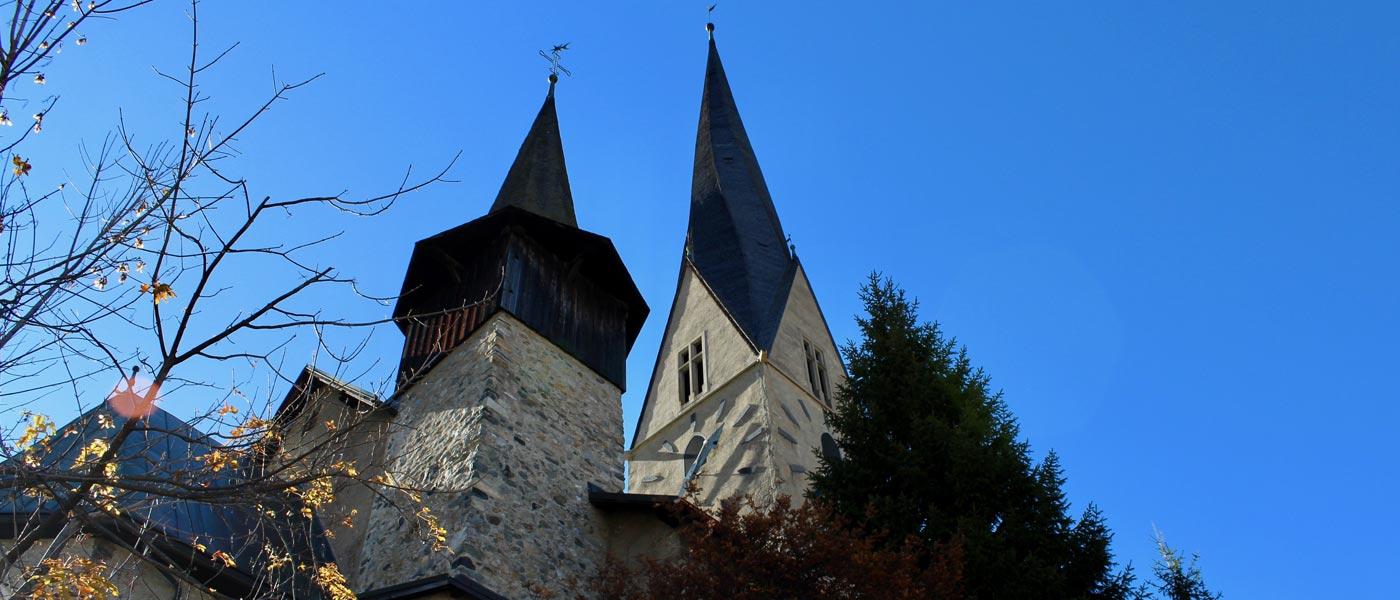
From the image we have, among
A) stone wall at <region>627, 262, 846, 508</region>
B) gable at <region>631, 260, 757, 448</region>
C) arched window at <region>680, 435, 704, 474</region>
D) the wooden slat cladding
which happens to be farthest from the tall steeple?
gable at <region>631, 260, 757, 448</region>

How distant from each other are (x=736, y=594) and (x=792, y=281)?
13.6 meters

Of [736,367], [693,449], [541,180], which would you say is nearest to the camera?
[541,180]

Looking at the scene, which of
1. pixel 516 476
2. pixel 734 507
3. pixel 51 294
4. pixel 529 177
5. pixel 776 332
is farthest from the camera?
pixel 776 332

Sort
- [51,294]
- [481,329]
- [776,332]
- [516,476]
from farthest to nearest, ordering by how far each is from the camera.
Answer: [776,332] → [481,329] → [516,476] → [51,294]

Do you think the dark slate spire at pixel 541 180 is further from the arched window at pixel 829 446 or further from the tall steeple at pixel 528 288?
the arched window at pixel 829 446

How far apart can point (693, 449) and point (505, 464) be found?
7.63 m

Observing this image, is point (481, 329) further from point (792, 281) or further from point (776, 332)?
point (792, 281)

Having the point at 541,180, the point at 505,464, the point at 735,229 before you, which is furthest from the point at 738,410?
the point at 505,464

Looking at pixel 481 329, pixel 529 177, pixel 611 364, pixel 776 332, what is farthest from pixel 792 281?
pixel 481 329

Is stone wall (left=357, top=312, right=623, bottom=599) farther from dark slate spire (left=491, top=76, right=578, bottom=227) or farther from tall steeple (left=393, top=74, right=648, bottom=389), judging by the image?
dark slate spire (left=491, top=76, right=578, bottom=227)

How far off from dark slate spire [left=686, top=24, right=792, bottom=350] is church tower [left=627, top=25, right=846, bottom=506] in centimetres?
4

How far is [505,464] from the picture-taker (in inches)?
370

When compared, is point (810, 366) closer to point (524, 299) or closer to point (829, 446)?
point (829, 446)

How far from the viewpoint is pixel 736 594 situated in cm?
707
